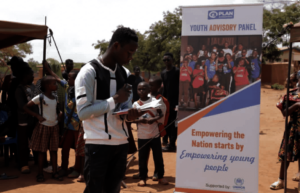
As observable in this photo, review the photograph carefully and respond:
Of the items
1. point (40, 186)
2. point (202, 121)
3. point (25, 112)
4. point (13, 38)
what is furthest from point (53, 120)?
point (202, 121)

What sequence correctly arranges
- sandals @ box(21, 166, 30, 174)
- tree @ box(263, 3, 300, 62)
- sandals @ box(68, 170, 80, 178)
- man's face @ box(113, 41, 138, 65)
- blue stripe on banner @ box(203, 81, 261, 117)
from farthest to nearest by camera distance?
tree @ box(263, 3, 300, 62) < sandals @ box(21, 166, 30, 174) < sandals @ box(68, 170, 80, 178) < blue stripe on banner @ box(203, 81, 261, 117) < man's face @ box(113, 41, 138, 65)

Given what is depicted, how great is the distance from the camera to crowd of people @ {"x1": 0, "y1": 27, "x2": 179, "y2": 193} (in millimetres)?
2447

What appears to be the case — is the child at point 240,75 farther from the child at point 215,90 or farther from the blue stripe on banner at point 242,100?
the child at point 215,90

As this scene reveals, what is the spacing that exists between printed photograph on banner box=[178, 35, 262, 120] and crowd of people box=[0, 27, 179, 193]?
2.47 feet

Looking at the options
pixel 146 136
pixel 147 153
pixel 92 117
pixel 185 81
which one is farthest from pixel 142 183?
pixel 92 117

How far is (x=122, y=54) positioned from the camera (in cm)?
253

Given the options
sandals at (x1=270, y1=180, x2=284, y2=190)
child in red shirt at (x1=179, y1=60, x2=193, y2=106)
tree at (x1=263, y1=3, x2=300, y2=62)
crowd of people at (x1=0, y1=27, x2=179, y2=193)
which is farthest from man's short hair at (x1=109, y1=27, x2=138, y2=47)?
tree at (x1=263, y1=3, x2=300, y2=62)

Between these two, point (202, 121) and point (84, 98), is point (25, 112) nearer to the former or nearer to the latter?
point (202, 121)

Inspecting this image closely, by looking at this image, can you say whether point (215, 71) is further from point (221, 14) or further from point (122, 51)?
point (122, 51)

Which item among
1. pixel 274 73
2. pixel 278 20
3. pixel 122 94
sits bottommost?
pixel 122 94

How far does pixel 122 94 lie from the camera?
243 centimetres

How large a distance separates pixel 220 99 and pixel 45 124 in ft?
9.71

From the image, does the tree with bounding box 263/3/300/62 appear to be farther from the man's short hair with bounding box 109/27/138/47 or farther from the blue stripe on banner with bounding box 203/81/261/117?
the man's short hair with bounding box 109/27/138/47

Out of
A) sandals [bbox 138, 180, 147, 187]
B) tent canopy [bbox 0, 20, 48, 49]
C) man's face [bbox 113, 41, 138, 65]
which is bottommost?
sandals [bbox 138, 180, 147, 187]
